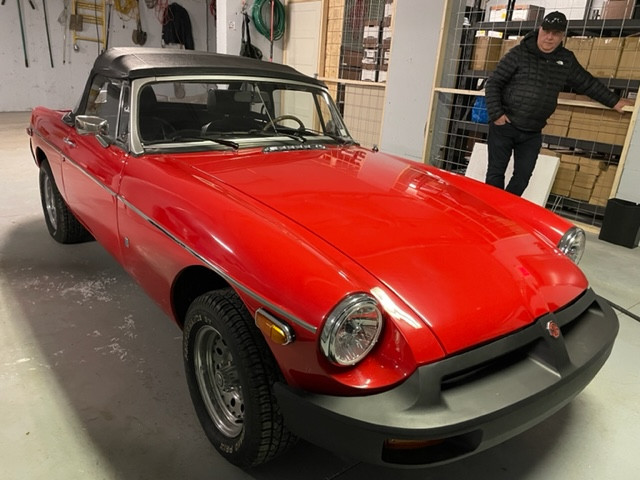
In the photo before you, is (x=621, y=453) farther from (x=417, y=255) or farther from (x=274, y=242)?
(x=274, y=242)

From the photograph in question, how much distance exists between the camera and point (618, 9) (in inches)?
188

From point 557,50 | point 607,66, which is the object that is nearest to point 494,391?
point 557,50

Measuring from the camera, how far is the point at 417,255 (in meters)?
1.69

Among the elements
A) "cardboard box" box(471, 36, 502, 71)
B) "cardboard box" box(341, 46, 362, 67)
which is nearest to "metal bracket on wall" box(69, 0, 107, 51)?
"cardboard box" box(341, 46, 362, 67)

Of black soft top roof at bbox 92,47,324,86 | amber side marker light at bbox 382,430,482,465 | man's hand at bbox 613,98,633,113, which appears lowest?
amber side marker light at bbox 382,430,482,465

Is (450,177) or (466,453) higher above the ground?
(450,177)

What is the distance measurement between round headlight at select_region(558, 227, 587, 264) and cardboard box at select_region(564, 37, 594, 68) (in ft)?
11.8

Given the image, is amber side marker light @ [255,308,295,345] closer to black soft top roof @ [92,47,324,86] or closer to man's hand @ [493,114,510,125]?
black soft top roof @ [92,47,324,86]

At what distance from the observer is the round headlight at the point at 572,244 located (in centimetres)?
223

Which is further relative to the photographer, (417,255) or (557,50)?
(557,50)

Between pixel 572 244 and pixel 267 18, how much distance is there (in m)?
7.29

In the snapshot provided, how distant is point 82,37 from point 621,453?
12.4 meters

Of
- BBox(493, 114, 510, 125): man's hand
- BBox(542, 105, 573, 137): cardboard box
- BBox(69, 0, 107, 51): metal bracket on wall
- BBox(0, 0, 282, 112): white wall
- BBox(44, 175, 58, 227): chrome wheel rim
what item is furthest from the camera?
BBox(69, 0, 107, 51): metal bracket on wall

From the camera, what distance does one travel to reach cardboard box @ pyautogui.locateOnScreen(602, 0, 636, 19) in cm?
468
